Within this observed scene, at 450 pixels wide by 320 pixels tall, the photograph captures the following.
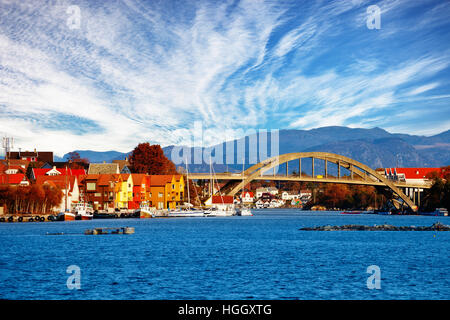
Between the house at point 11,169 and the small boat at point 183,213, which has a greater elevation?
the house at point 11,169

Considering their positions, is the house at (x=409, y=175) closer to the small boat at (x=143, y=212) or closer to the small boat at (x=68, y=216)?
the small boat at (x=143, y=212)

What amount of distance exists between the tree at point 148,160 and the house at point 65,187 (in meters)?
23.4

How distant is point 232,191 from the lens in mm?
119625

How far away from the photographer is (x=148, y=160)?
118375 mm

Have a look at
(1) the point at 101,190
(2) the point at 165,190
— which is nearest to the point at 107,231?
(1) the point at 101,190

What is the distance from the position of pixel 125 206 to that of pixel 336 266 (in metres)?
75.4

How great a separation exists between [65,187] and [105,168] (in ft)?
68.9

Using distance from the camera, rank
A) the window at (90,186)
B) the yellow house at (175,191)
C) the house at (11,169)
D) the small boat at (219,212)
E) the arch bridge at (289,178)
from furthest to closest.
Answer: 1. the arch bridge at (289,178)
2. the small boat at (219,212)
3. the yellow house at (175,191)
4. the house at (11,169)
5. the window at (90,186)

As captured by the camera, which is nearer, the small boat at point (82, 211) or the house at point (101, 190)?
the small boat at point (82, 211)

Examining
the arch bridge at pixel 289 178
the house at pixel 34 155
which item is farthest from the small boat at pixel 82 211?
the house at pixel 34 155

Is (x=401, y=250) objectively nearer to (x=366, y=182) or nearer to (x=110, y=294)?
(x=110, y=294)

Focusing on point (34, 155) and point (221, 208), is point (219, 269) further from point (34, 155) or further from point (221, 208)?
point (34, 155)

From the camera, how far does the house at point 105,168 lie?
10931 centimetres
